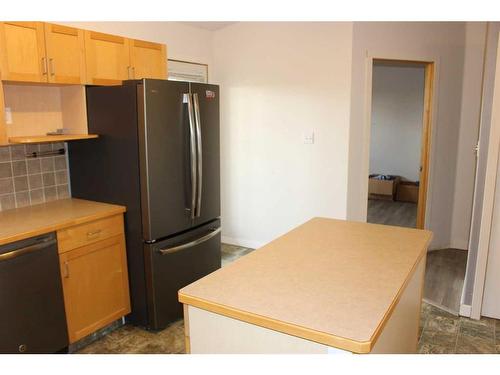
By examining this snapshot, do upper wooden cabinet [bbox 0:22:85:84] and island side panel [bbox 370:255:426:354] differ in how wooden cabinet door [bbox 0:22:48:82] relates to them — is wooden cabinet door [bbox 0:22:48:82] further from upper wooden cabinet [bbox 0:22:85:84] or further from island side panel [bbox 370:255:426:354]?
island side panel [bbox 370:255:426:354]

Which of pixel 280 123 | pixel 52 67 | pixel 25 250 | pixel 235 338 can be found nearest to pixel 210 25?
pixel 280 123

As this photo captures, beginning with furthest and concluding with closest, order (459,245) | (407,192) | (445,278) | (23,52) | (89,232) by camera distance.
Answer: (407,192)
(459,245)
(445,278)
(89,232)
(23,52)

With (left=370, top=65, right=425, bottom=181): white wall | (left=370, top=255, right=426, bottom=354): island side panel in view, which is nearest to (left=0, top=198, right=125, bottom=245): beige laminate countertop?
(left=370, top=255, right=426, bottom=354): island side panel

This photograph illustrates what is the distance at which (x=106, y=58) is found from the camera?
111 inches

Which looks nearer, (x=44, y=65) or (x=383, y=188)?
(x=44, y=65)

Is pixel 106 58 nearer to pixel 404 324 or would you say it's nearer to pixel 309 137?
pixel 309 137

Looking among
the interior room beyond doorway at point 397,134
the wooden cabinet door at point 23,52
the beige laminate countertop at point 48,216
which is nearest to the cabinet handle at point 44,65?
the wooden cabinet door at point 23,52

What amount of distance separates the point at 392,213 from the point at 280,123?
110 inches

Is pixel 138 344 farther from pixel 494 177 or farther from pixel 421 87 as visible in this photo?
pixel 421 87

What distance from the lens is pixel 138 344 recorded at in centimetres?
267

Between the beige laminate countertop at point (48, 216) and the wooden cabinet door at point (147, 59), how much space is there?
41.6 inches

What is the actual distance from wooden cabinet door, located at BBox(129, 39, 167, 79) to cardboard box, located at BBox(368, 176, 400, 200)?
465 centimetres

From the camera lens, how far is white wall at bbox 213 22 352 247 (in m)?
3.80

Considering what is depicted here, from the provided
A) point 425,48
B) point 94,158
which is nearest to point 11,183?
point 94,158
